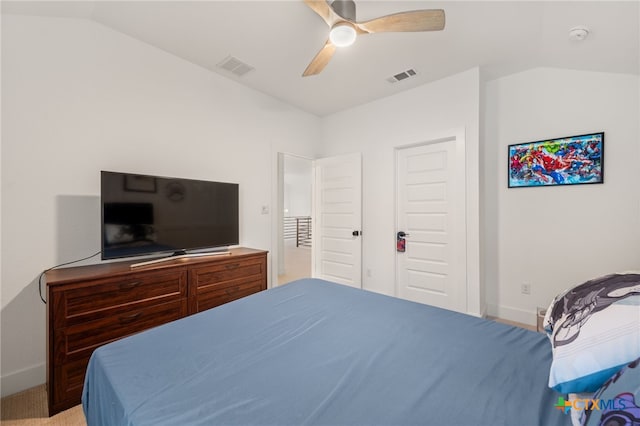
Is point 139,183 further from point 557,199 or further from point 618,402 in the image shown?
point 557,199

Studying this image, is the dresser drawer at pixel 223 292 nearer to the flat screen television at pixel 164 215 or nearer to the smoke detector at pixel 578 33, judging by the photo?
the flat screen television at pixel 164 215

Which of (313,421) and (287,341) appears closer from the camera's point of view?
(313,421)

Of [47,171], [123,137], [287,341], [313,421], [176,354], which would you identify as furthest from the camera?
[123,137]

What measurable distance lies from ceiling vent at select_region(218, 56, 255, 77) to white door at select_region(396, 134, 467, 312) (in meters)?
2.13

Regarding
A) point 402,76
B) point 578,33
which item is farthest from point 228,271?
point 578,33

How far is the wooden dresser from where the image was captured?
5.34 ft

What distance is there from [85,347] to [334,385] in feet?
6.09

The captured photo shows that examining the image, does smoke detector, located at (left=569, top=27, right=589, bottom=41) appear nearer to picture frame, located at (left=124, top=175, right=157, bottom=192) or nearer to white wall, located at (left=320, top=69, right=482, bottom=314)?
white wall, located at (left=320, top=69, right=482, bottom=314)

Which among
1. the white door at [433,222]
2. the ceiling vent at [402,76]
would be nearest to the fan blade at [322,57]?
the ceiling vent at [402,76]

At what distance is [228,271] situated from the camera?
8.32ft

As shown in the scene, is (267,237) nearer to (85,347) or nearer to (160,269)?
(160,269)

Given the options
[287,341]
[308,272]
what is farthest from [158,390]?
[308,272]

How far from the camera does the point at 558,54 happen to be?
2.40m

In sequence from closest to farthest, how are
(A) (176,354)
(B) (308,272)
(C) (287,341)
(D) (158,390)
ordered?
(D) (158,390)
(A) (176,354)
(C) (287,341)
(B) (308,272)
